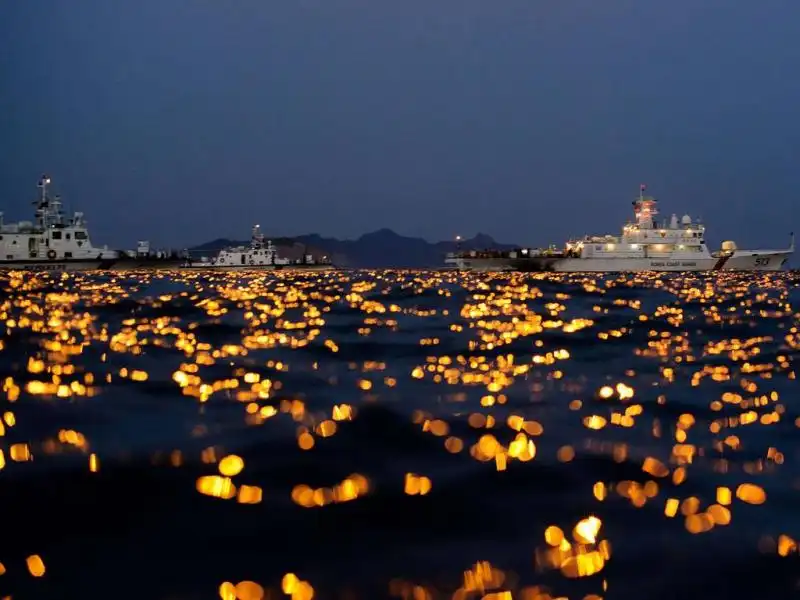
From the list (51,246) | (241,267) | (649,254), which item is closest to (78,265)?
(51,246)

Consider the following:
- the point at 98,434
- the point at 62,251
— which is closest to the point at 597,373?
the point at 98,434

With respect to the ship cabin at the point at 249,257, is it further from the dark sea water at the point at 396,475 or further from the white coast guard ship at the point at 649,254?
the dark sea water at the point at 396,475

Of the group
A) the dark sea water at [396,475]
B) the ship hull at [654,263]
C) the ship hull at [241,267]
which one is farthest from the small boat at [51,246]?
the dark sea water at [396,475]

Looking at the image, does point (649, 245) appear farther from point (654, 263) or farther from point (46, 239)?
point (46, 239)

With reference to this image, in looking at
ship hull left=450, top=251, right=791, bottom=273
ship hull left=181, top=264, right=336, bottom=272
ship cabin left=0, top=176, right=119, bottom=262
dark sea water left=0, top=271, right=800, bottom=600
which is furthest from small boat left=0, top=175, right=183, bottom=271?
dark sea water left=0, top=271, right=800, bottom=600

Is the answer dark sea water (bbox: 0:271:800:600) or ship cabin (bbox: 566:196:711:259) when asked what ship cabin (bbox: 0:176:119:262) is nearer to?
ship cabin (bbox: 566:196:711:259)

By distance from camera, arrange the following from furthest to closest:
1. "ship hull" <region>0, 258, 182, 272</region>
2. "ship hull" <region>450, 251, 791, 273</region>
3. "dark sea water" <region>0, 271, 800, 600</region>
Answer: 1. "ship hull" <region>450, 251, 791, 273</region>
2. "ship hull" <region>0, 258, 182, 272</region>
3. "dark sea water" <region>0, 271, 800, 600</region>
